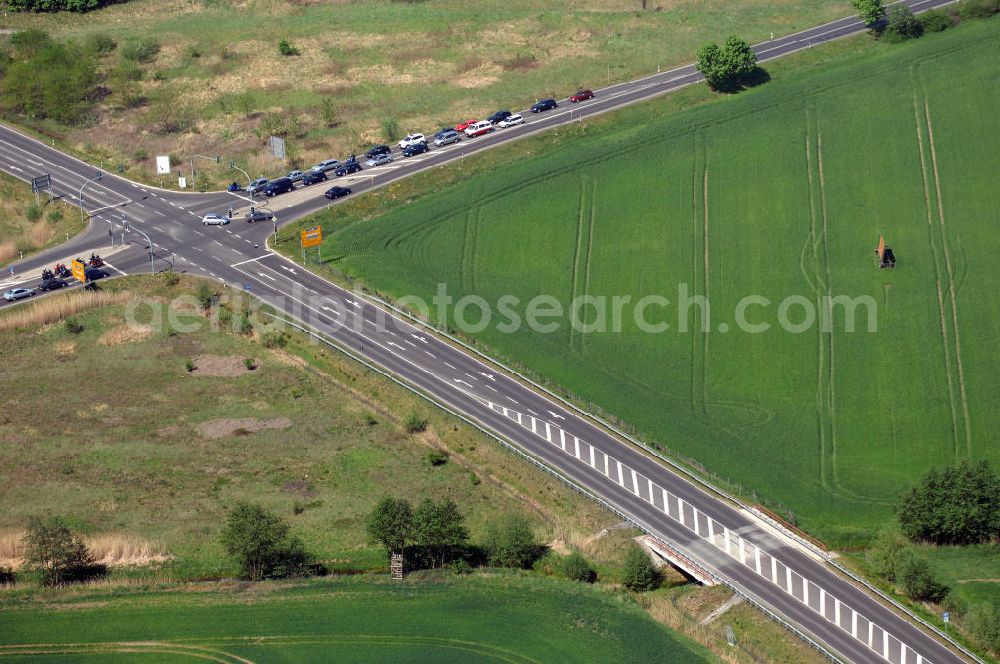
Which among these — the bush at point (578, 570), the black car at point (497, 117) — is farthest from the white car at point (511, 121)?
the bush at point (578, 570)

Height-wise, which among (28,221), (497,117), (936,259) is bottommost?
Answer: (936,259)

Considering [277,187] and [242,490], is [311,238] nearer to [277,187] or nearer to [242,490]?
[277,187]

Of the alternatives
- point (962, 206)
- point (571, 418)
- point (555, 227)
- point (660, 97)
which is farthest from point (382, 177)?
point (962, 206)

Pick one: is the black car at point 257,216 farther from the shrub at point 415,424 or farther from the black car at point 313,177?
the shrub at point 415,424

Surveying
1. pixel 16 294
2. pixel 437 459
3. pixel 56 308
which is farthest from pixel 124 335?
pixel 437 459

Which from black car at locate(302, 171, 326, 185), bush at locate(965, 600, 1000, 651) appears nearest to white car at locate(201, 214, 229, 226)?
black car at locate(302, 171, 326, 185)

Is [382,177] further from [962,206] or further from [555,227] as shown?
[962,206]
